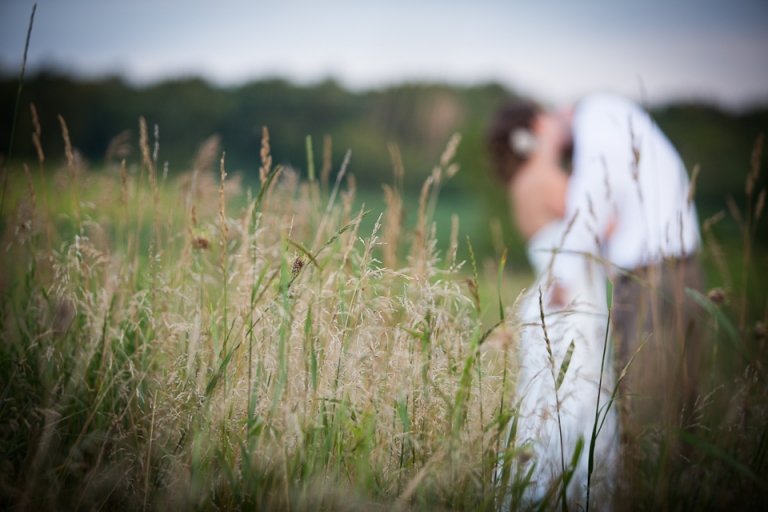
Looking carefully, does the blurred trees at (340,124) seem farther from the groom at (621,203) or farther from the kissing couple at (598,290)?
the kissing couple at (598,290)

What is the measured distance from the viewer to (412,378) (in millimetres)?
1420

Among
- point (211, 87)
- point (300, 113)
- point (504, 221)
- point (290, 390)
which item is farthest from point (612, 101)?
point (300, 113)

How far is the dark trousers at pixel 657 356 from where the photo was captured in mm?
1515

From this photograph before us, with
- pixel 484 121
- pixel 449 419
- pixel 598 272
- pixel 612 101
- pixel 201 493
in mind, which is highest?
pixel 484 121

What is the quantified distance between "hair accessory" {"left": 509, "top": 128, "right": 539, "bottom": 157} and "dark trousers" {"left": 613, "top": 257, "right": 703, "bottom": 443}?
1.75 meters

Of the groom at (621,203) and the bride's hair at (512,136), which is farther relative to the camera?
the bride's hair at (512,136)

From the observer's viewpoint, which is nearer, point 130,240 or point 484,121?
point 130,240

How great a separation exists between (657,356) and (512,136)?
3.12 metres

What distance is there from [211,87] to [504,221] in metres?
10.4

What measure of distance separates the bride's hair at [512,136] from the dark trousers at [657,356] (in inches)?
71.4

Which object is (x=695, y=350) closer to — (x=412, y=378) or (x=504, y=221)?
(x=412, y=378)

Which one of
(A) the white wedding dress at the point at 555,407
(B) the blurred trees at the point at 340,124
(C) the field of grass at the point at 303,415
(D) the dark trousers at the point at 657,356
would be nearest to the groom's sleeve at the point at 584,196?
(A) the white wedding dress at the point at 555,407

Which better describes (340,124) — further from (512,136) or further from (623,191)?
(623,191)

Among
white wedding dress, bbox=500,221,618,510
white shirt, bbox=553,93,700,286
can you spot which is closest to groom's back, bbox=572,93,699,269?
white shirt, bbox=553,93,700,286
